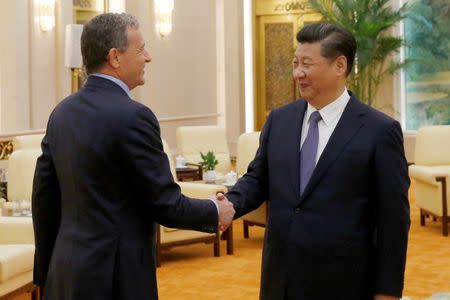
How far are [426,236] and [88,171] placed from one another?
7.08 m

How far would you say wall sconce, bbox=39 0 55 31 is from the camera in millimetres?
11266

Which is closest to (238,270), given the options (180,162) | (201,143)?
(180,162)

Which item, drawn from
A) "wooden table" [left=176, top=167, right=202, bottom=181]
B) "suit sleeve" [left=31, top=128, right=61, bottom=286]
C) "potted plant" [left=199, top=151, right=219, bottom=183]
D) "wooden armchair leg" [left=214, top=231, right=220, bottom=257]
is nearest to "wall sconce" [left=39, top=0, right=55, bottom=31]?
"wooden table" [left=176, top=167, right=202, bottom=181]

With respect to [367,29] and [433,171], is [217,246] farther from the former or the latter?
[367,29]

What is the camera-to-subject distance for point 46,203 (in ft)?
10.5

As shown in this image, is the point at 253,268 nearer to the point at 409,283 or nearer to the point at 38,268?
the point at 409,283

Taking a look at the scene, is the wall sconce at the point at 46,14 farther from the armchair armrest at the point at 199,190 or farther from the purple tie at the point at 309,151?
the purple tie at the point at 309,151

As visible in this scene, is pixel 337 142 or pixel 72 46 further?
pixel 72 46

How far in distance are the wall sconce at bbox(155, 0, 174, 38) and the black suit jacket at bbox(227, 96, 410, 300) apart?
11.3 m

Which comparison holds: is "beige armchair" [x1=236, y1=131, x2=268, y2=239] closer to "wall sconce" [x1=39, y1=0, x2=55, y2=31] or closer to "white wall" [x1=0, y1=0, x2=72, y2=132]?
"white wall" [x1=0, y1=0, x2=72, y2=132]

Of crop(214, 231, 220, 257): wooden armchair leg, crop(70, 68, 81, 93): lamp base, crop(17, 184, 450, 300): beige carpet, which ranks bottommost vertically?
crop(17, 184, 450, 300): beige carpet

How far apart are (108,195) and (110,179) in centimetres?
5

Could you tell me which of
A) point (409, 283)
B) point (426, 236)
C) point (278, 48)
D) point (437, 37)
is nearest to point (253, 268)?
point (409, 283)

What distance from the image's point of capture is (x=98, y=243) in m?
3.03
